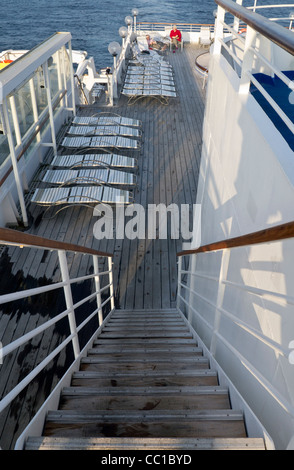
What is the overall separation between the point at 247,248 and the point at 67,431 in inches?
60.0

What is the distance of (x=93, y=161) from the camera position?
654 cm

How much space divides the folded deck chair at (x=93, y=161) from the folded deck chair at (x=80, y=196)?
84cm

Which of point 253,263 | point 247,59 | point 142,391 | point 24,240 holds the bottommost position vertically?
point 142,391

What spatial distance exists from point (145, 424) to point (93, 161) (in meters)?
5.48

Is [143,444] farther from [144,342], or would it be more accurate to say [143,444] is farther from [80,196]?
[80,196]

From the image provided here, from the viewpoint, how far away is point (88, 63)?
1467 cm

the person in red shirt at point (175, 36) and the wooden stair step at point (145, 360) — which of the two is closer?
the wooden stair step at point (145, 360)

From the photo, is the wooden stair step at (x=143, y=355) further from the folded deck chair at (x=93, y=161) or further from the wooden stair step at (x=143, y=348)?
the folded deck chair at (x=93, y=161)

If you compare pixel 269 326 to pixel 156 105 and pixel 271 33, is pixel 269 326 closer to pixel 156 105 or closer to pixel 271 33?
pixel 271 33

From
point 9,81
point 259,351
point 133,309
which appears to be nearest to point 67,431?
point 259,351

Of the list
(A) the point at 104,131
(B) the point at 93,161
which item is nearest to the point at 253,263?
(B) the point at 93,161

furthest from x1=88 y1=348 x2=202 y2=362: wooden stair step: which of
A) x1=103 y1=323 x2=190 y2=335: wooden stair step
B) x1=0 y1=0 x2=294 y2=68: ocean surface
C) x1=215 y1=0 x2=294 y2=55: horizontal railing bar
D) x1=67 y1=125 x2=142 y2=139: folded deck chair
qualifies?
x1=0 y1=0 x2=294 y2=68: ocean surface

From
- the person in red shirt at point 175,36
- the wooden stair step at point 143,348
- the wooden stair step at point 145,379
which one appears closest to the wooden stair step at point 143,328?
the wooden stair step at point 143,348

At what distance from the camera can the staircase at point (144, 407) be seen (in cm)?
133
